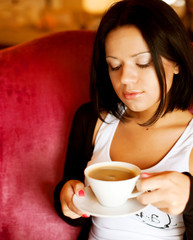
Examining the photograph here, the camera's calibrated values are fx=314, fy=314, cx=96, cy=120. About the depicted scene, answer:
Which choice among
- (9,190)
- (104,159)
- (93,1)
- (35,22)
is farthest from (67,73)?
(35,22)

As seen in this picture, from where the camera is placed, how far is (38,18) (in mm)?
4527

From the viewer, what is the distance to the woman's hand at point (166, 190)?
2.24 ft

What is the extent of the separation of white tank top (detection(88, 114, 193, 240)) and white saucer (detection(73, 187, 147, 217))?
20 cm

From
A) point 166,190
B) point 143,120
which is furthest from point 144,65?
point 166,190

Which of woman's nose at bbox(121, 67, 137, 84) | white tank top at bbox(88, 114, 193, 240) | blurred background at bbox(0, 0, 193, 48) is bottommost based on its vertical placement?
white tank top at bbox(88, 114, 193, 240)

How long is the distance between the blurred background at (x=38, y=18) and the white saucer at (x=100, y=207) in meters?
3.85

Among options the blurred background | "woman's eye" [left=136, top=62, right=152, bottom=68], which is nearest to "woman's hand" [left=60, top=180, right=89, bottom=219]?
"woman's eye" [left=136, top=62, right=152, bottom=68]

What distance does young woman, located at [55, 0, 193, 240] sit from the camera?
0.86 meters

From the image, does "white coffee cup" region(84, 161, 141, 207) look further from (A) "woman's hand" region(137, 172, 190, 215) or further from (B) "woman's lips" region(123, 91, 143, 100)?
(B) "woman's lips" region(123, 91, 143, 100)

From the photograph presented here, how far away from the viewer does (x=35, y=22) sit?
4.53 m

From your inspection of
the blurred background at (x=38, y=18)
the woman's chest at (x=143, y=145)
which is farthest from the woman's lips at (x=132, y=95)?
the blurred background at (x=38, y=18)

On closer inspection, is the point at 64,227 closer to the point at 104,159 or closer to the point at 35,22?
the point at 104,159

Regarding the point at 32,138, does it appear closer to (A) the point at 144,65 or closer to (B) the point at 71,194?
(B) the point at 71,194

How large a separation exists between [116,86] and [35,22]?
3938 millimetres
